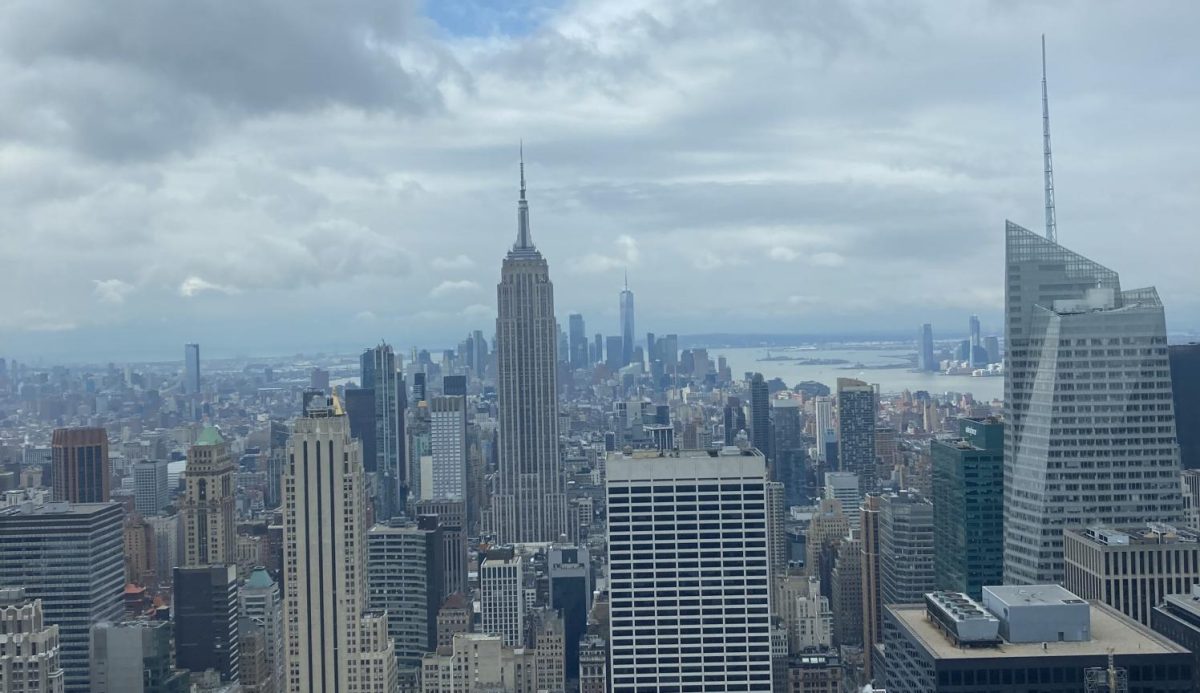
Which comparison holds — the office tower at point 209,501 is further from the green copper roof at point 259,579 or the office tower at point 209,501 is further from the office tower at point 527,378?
the office tower at point 527,378

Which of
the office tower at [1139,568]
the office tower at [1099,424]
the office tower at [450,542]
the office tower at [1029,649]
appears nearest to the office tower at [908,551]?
the office tower at [1099,424]

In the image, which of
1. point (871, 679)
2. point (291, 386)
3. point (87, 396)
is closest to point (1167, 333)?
point (871, 679)

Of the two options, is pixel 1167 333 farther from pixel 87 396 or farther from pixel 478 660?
pixel 87 396

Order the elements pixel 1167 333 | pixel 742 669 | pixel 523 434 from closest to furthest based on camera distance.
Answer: pixel 742 669 < pixel 1167 333 < pixel 523 434

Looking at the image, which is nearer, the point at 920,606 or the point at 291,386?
the point at 920,606

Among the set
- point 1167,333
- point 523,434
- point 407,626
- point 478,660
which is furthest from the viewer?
point 523,434

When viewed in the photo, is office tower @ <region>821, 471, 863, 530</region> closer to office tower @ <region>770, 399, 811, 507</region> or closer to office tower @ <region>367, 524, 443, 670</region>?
office tower @ <region>770, 399, 811, 507</region>
